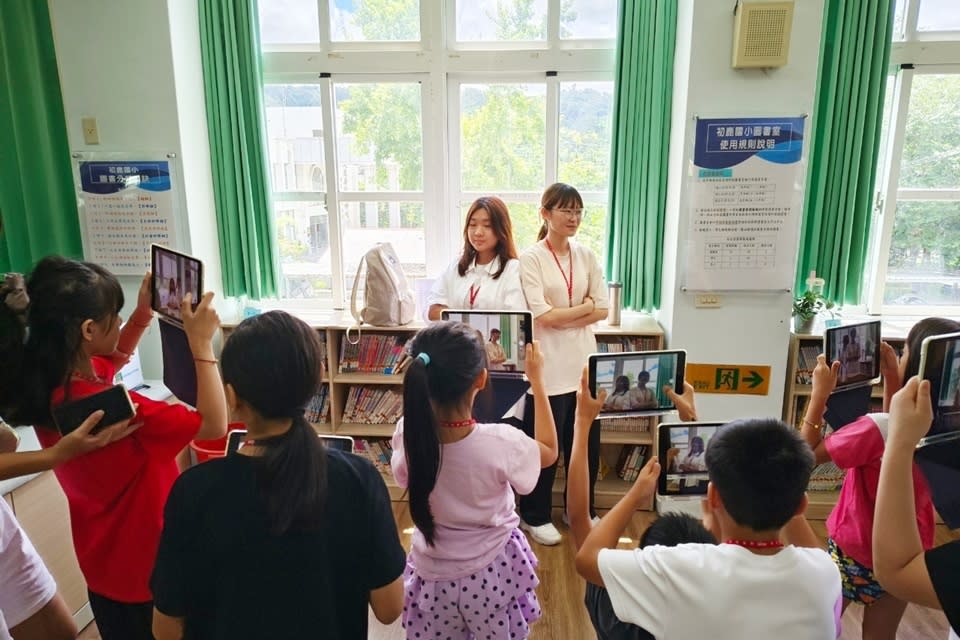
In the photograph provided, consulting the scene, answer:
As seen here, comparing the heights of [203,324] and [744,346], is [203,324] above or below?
above

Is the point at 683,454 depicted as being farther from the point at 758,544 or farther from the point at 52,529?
the point at 52,529

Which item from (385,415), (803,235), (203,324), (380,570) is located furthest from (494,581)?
(803,235)

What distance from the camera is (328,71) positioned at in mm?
3133

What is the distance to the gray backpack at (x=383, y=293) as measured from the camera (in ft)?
9.36

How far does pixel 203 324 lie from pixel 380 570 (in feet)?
2.43

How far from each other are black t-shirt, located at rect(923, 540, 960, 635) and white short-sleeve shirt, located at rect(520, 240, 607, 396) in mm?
1699

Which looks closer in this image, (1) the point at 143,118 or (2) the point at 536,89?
(1) the point at 143,118

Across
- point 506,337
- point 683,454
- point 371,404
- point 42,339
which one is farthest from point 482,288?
point 42,339

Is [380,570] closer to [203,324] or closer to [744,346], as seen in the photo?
[203,324]

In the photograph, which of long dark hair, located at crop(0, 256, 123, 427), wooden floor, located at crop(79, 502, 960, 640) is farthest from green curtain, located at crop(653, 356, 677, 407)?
long dark hair, located at crop(0, 256, 123, 427)

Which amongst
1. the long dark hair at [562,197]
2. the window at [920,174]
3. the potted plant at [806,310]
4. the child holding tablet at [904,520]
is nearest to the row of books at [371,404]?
the long dark hair at [562,197]

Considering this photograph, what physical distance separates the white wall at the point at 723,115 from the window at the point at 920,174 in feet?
2.74

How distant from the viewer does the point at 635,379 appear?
1500 millimetres

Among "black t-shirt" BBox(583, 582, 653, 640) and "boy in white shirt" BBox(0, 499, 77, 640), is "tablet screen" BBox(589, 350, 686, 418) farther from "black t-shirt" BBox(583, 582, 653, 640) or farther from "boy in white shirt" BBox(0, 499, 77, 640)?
"boy in white shirt" BBox(0, 499, 77, 640)
